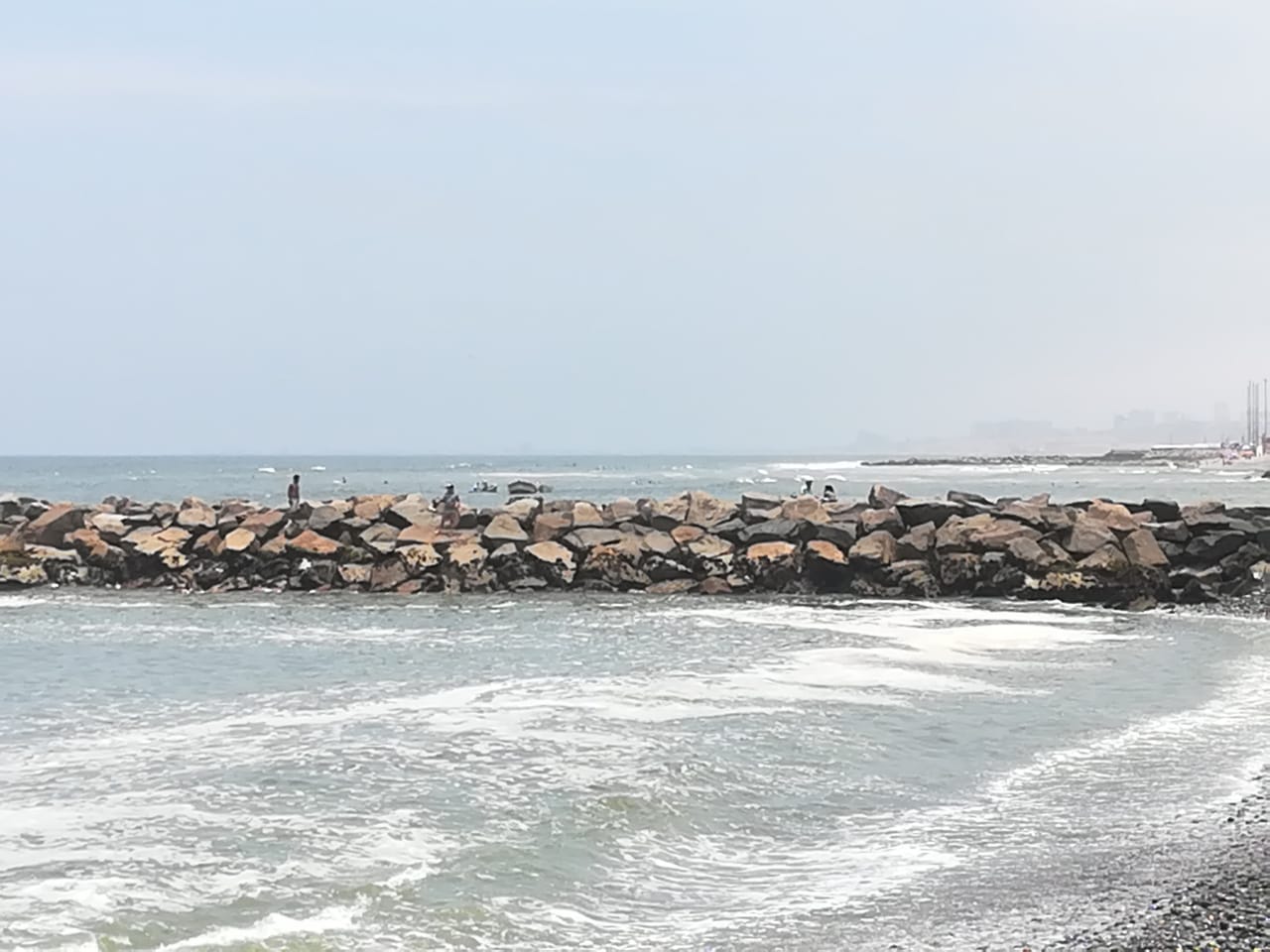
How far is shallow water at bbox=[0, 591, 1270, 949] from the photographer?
20.0ft

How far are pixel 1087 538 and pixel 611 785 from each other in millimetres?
14062

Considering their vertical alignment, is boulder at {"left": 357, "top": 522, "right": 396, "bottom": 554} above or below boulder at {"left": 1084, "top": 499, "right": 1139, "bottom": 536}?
below

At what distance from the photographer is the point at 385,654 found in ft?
47.3

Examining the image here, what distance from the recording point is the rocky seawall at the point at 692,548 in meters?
20.1

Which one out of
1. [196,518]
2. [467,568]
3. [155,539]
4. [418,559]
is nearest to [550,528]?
[467,568]

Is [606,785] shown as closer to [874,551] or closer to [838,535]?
[874,551]

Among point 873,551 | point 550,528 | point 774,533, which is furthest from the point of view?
point 550,528

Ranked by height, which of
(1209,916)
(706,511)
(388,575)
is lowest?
(388,575)

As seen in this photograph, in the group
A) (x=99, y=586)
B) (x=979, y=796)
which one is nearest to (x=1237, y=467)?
(x=99, y=586)

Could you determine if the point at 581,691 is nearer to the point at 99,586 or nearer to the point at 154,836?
the point at 154,836

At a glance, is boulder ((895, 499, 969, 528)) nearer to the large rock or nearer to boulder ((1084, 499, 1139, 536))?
boulder ((1084, 499, 1139, 536))

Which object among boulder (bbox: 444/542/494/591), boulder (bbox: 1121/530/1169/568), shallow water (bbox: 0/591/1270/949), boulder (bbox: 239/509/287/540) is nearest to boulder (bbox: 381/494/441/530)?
boulder (bbox: 239/509/287/540)

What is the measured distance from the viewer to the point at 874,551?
20.7 metres

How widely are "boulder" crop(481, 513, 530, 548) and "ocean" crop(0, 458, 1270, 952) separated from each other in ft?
20.0
